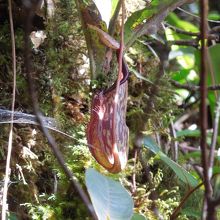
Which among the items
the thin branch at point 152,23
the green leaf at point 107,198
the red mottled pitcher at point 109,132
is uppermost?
the thin branch at point 152,23

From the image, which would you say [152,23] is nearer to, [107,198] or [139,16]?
[139,16]

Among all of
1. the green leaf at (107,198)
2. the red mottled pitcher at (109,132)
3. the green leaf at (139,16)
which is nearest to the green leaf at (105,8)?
the green leaf at (139,16)

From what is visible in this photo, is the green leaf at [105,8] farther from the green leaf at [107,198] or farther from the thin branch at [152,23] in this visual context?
the green leaf at [107,198]

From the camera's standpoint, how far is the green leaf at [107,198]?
0.86m

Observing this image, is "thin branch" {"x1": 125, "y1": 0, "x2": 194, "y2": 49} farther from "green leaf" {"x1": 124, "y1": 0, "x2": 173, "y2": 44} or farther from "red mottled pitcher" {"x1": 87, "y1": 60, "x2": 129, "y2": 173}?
"red mottled pitcher" {"x1": 87, "y1": 60, "x2": 129, "y2": 173}

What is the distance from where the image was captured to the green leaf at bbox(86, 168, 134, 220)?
0.86m

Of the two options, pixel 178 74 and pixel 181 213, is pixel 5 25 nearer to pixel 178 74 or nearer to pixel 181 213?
pixel 181 213

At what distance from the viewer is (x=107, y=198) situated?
91 cm

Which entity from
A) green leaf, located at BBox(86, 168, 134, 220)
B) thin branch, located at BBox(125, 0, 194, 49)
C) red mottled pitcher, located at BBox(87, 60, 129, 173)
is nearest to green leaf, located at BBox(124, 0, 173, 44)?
thin branch, located at BBox(125, 0, 194, 49)

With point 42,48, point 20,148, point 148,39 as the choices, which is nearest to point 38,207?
point 20,148

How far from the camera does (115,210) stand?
2.96 ft

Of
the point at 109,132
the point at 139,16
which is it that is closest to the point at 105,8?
the point at 139,16

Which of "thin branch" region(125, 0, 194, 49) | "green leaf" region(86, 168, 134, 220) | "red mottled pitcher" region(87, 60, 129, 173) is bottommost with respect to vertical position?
"green leaf" region(86, 168, 134, 220)

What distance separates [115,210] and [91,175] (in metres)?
0.09
